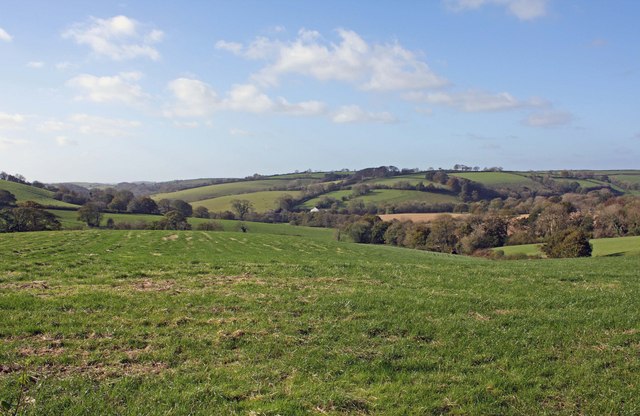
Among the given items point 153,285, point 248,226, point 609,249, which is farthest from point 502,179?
point 153,285

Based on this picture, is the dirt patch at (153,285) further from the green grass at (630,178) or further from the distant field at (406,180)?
the green grass at (630,178)

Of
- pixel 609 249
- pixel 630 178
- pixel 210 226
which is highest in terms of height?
pixel 630 178

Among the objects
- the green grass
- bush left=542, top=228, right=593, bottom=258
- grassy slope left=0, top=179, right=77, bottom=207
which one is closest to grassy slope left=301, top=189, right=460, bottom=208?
bush left=542, top=228, right=593, bottom=258

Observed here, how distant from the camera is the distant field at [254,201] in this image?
466 ft

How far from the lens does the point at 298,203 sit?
150375mm

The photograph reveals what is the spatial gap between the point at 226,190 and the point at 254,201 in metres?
30.4

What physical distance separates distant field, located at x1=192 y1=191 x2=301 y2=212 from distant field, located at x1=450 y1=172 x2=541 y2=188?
72.6 metres

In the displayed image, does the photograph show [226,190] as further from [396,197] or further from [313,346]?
[313,346]

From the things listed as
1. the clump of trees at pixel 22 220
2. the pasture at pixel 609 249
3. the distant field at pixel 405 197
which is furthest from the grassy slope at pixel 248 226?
the pasture at pixel 609 249

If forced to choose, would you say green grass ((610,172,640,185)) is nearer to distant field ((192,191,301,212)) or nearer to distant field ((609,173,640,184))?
distant field ((609,173,640,184))

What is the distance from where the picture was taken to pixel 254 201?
5915 inches

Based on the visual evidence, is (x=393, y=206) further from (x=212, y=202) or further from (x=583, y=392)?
(x=583, y=392)

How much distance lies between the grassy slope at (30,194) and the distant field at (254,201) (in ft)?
141

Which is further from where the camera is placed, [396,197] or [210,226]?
[396,197]
